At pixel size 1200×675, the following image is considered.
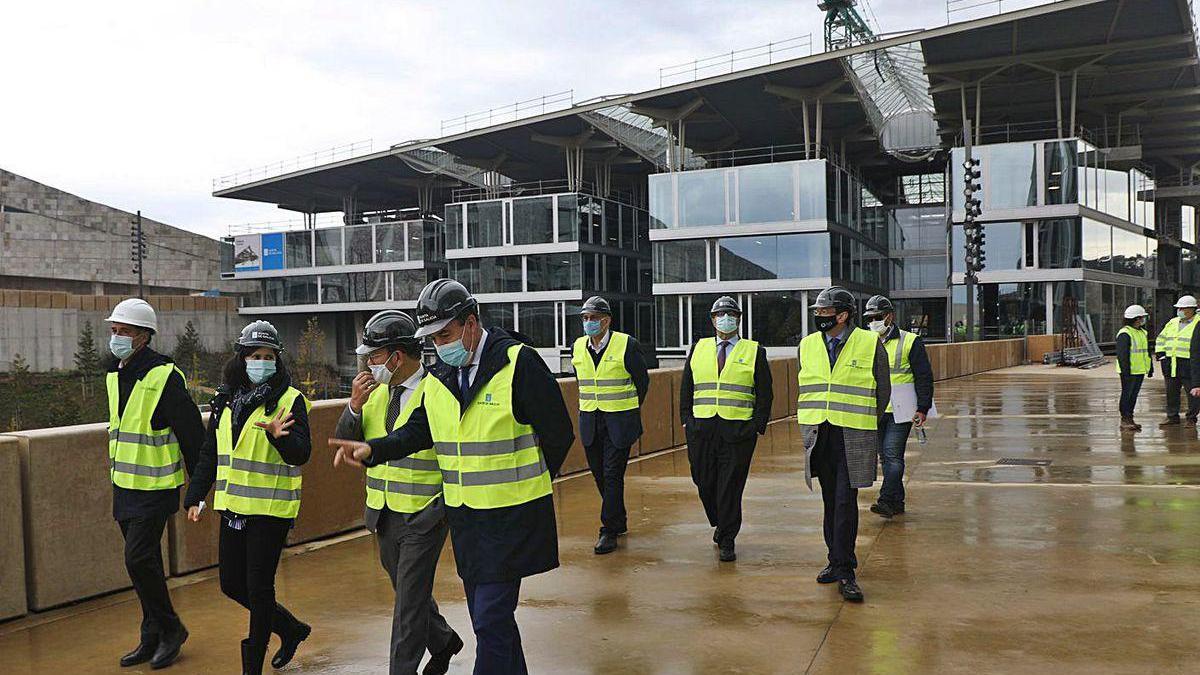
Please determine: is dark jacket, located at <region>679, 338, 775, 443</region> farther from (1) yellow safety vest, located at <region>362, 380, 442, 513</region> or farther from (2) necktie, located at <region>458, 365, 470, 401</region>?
(2) necktie, located at <region>458, 365, 470, 401</region>

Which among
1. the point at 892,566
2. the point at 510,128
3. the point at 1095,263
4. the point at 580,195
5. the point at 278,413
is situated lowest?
the point at 892,566

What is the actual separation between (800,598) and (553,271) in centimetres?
5584

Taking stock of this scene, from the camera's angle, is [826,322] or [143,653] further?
[826,322]

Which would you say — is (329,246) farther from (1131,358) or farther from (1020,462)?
(1020,462)

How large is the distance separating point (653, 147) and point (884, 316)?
52.1 m

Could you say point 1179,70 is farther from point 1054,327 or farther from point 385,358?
point 385,358

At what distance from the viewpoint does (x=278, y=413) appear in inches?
205

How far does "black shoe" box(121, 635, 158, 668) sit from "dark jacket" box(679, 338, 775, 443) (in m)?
4.17

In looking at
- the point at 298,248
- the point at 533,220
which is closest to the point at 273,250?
the point at 298,248

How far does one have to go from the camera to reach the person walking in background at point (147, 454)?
545cm

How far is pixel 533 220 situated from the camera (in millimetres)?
62281

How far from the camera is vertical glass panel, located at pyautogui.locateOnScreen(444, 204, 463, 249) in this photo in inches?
2537

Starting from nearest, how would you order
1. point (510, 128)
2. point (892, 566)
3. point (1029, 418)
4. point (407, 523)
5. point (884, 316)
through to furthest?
point (407, 523), point (892, 566), point (884, 316), point (1029, 418), point (510, 128)

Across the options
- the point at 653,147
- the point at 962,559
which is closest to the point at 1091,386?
the point at 962,559
